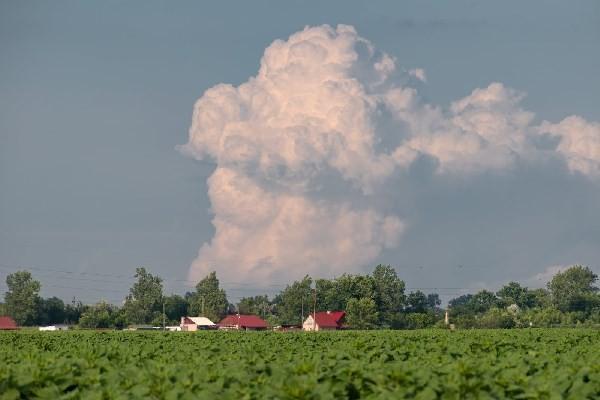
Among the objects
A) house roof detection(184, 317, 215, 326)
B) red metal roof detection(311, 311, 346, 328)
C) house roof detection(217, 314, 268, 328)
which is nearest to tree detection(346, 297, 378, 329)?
red metal roof detection(311, 311, 346, 328)

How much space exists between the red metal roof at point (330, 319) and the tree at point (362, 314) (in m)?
12.3

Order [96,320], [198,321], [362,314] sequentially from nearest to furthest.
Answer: [362,314] → [96,320] → [198,321]

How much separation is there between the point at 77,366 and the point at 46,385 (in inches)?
110

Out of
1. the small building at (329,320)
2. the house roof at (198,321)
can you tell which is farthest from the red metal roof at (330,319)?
the house roof at (198,321)

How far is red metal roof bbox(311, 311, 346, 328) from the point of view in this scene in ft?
615

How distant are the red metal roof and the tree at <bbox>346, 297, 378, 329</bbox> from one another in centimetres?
1226

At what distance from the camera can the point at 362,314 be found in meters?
173

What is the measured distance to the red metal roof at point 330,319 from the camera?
187500 mm

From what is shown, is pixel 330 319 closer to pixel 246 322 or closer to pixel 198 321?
pixel 246 322

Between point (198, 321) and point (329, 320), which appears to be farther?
point (198, 321)

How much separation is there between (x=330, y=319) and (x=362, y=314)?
18086 mm

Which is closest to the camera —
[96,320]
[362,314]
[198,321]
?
[362,314]

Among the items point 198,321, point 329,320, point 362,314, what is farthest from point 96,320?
point 362,314

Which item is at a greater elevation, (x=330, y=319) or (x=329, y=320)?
(x=330, y=319)
